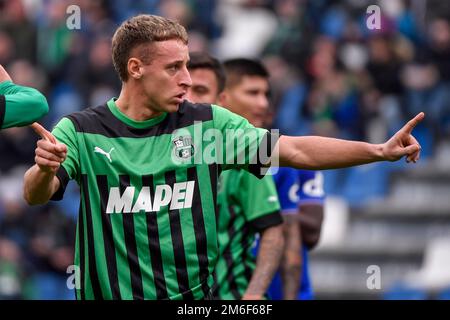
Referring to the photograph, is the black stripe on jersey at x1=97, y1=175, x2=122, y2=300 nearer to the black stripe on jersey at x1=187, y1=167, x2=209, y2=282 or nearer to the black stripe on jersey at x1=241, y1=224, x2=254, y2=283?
the black stripe on jersey at x1=187, y1=167, x2=209, y2=282

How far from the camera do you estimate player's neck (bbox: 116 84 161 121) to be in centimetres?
623

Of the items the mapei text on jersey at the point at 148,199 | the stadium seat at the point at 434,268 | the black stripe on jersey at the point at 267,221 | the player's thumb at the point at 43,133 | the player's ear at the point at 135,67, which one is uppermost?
the player's ear at the point at 135,67

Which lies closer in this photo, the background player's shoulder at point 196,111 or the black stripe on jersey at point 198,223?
the black stripe on jersey at point 198,223

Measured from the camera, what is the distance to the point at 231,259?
7684mm

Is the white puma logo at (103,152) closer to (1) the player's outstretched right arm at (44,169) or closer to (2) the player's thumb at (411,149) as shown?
(1) the player's outstretched right arm at (44,169)

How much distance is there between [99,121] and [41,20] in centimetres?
988

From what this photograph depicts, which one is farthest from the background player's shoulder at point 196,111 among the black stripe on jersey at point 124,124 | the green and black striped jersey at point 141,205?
the green and black striped jersey at point 141,205

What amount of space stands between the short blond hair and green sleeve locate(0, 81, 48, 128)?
0.88 m

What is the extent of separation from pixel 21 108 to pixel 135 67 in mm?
972

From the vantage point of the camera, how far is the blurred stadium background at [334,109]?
43.8 ft

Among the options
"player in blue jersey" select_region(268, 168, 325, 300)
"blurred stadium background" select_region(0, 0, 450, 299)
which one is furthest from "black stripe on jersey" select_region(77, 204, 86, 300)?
"blurred stadium background" select_region(0, 0, 450, 299)

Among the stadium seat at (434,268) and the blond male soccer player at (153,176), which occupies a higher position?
the blond male soccer player at (153,176)

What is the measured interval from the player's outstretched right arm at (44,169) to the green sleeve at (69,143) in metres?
0.13
